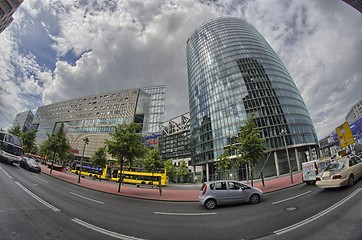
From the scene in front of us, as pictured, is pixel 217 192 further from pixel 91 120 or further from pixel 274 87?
pixel 91 120

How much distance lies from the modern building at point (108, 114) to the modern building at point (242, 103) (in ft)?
72.0

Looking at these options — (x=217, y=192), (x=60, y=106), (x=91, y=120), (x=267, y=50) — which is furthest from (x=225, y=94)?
(x=60, y=106)

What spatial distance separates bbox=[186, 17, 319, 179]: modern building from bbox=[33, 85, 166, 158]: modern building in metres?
21.9

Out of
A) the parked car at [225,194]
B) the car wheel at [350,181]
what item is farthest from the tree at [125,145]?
the car wheel at [350,181]

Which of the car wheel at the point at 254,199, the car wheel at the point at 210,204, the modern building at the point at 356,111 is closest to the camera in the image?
the car wheel at the point at 210,204

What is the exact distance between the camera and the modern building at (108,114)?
260ft

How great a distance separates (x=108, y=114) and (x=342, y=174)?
89.6m

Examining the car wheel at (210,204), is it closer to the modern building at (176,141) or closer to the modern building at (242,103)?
the modern building at (242,103)

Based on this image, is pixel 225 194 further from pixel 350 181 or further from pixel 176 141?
pixel 176 141

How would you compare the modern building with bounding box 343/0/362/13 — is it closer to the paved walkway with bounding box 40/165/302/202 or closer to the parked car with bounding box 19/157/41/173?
the paved walkway with bounding box 40/165/302/202

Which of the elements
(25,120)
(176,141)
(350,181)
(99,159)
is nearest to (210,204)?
(350,181)

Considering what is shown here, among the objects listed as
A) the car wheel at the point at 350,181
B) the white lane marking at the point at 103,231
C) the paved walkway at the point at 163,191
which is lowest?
the paved walkway at the point at 163,191

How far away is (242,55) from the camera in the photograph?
60156 mm

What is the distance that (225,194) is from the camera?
9680mm
